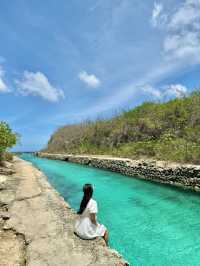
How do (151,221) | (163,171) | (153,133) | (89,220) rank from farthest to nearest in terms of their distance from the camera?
(153,133)
(163,171)
(151,221)
(89,220)

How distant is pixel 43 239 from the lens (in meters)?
6.16

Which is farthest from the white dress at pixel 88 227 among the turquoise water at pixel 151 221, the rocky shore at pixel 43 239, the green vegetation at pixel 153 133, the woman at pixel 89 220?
the green vegetation at pixel 153 133

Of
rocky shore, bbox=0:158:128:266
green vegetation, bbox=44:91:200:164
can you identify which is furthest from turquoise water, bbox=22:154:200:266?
green vegetation, bbox=44:91:200:164

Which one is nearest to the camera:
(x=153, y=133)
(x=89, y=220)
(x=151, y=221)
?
(x=89, y=220)

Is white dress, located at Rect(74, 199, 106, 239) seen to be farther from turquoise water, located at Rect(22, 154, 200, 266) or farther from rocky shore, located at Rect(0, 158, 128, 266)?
turquoise water, located at Rect(22, 154, 200, 266)

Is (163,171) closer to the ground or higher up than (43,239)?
higher up

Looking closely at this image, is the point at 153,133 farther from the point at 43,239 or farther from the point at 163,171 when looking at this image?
the point at 43,239

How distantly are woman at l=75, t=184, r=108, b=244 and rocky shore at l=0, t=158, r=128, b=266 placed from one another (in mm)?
170

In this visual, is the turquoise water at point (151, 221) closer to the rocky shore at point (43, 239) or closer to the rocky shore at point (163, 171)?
the rocky shore at point (163, 171)

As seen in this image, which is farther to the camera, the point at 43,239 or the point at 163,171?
the point at 163,171

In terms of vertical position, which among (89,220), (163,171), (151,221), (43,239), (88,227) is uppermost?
(163,171)

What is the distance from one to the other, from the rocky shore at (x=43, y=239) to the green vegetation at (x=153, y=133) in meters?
10.8

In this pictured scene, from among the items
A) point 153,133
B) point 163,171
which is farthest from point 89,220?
point 153,133

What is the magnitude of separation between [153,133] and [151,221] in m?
21.2
